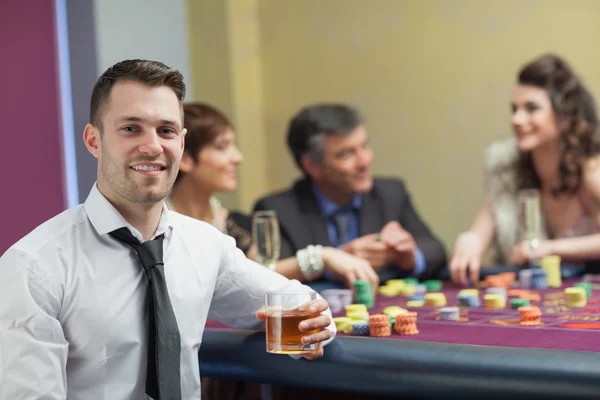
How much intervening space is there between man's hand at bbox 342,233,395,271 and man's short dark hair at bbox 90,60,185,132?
1.92 metres

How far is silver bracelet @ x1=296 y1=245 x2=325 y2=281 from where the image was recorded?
3533 mm

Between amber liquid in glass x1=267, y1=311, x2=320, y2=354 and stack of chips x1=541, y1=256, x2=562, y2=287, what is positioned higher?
amber liquid in glass x1=267, y1=311, x2=320, y2=354

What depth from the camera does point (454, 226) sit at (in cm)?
586

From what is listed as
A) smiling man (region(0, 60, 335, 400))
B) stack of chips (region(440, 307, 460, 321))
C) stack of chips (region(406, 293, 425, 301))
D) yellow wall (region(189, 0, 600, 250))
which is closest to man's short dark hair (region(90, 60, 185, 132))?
smiling man (region(0, 60, 335, 400))

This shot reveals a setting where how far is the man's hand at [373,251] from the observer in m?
3.83

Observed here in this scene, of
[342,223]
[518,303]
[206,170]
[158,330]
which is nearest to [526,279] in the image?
[518,303]

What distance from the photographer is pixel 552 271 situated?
3.43 m

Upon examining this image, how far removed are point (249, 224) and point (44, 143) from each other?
1142mm

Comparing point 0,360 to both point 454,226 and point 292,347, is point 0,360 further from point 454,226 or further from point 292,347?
point 454,226

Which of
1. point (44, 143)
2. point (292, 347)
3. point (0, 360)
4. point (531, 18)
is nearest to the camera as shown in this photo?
point (0, 360)

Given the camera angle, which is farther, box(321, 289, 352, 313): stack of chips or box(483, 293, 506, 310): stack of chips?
box(321, 289, 352, 313): stack of chips

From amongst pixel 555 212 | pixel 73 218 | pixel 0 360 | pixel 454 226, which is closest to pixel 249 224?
pixel 555 212

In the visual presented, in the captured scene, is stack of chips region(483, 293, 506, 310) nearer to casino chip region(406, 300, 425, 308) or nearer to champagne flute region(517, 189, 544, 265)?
casino chip region(406, 300, 425, 308)

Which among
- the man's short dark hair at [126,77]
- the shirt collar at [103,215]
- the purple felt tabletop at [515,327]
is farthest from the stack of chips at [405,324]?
the man's short dark hair at [126,77]
